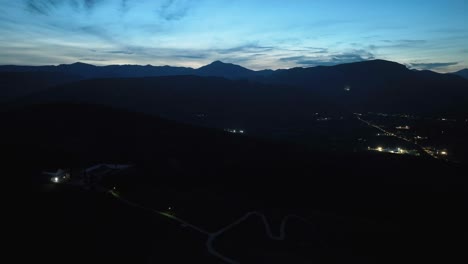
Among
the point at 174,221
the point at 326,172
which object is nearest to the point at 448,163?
the point at 326,172

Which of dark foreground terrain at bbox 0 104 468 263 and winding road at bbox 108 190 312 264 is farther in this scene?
dark foreground terrain at bbox 0 104 468 263

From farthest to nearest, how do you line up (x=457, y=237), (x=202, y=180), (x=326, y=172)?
(x=326, y=172) → (x=202, y=180) → (x=457, y=237)

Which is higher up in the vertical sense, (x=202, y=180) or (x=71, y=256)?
(x=71, y=256)

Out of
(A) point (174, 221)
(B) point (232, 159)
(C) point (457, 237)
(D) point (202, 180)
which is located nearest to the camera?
(A) point (174, 221)

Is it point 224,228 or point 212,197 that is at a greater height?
point 224,228

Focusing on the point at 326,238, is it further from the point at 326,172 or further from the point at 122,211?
the point at 326,172

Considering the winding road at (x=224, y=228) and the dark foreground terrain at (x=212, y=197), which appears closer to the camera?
the winding road at (x=224, y=228)

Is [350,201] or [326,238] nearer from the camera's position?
[326,238]

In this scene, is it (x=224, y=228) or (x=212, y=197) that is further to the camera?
(x=212, y=197)
